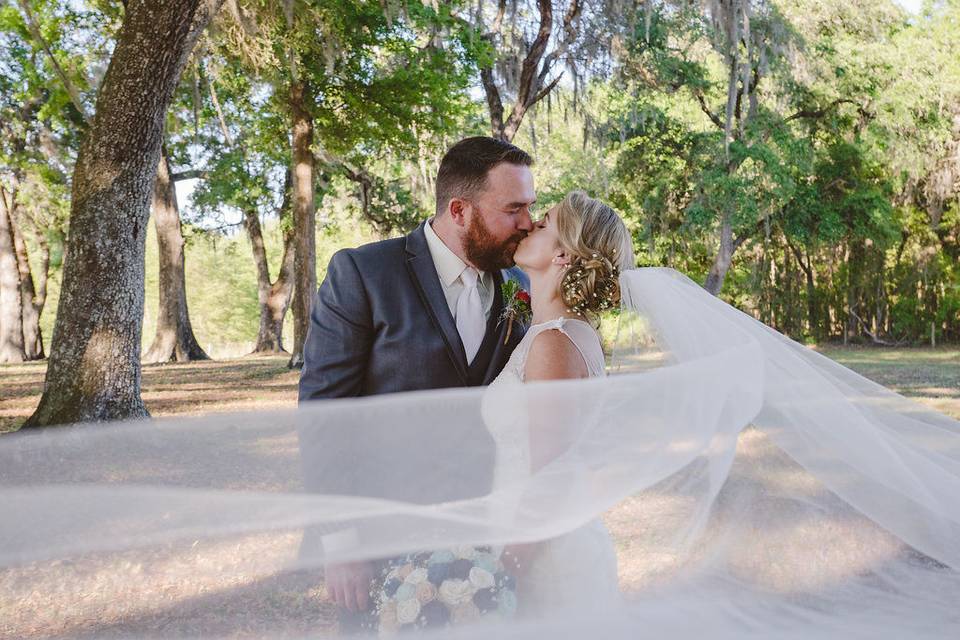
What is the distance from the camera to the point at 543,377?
2178 millimetres

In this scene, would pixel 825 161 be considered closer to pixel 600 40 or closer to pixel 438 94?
pixel 600 40

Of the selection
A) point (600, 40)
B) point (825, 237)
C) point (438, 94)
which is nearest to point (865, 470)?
point (438, 94)

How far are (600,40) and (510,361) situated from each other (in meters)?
12.8

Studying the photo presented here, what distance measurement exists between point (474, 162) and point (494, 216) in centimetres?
18

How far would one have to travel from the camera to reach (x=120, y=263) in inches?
285

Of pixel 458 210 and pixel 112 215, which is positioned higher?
pixel 112 215

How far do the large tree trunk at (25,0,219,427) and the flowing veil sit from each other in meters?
5.61

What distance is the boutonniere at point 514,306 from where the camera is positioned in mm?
2623

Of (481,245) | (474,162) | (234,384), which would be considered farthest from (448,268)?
(234,384)

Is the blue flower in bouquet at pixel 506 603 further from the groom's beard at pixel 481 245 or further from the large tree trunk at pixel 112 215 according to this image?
the large tree trunk at pixel 112 215

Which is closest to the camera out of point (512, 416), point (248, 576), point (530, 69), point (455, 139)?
point (248, 576)

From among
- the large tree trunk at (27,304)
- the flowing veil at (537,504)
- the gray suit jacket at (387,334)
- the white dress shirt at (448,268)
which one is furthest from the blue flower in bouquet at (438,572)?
the large tree trunk at (27,304)

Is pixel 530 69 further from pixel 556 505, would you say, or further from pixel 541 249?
pixel 556 505

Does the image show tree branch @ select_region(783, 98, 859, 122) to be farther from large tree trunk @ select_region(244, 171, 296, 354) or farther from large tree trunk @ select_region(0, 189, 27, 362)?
large tree trunk @ select_region(0, 189, 27, 362)
